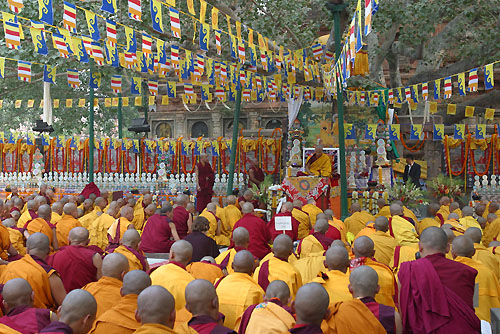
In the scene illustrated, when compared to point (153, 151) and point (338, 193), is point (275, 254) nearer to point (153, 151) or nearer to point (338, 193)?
point (338, 193)

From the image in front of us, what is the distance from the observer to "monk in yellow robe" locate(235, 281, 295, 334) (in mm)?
3875

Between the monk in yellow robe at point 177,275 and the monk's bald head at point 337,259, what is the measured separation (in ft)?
4.25

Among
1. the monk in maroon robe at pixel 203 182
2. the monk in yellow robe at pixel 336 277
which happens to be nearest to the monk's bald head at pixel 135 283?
the monk in yellow robe at pixel 336 277

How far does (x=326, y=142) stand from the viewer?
18.5 metres

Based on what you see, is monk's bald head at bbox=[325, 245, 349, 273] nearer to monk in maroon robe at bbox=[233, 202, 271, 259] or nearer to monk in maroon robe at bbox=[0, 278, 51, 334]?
monk in maroon robe at bbox=[0, 278, 51, 334]

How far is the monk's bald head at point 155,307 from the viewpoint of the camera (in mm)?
3500

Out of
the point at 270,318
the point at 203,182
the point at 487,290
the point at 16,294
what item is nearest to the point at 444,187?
the point at 203,182

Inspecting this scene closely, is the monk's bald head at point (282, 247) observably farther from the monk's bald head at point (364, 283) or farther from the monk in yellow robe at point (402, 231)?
the monk in yellow robe at point (402, 231)

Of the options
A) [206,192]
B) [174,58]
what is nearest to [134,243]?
[174,58]

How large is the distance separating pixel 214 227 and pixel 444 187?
1057cm

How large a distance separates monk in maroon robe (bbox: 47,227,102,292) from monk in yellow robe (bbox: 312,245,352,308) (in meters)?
2.61

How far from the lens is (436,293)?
4402 millimetres

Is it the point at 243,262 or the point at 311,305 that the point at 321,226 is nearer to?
the point at 243,262

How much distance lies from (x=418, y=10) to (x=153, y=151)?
35.9 feet
